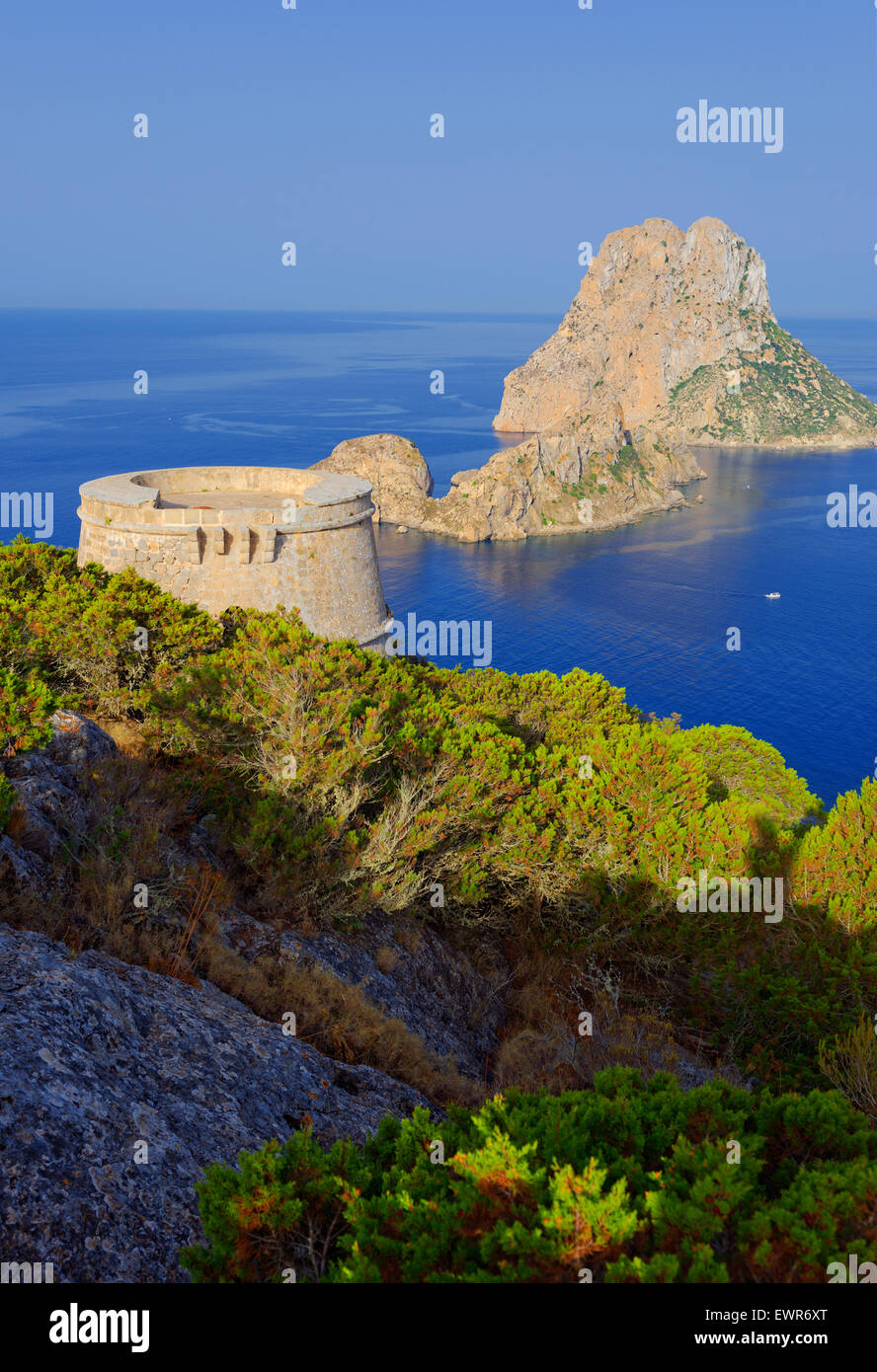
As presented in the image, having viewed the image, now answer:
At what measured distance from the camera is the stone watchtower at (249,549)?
71.8 feet

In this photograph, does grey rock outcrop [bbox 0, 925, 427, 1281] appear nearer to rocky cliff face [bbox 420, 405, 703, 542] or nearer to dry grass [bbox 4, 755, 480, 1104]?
dry grass [bbox 4, 755, 480, 1104]

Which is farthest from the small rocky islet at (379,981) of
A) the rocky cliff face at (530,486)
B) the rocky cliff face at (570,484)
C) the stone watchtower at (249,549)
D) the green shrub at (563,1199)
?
the rocky cliff face at (530,486)

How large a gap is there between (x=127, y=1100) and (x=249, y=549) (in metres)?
15.9

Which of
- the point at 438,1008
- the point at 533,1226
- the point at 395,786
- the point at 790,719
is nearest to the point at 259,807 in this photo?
the point at 395,786

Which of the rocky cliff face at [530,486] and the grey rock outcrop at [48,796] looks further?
the rocky cliff face at [530,486]

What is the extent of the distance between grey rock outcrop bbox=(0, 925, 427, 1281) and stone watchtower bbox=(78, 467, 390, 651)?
43.7ft

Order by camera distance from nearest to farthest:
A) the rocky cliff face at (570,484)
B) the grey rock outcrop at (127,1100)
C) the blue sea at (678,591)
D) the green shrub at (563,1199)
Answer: the green shrub at (563,1199), the grey rock outcrop at (127,1100), the blue sea at (678,591), the rocky cliff face at (570,484)

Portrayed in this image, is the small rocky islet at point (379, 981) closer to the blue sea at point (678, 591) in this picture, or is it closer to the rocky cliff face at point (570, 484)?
the blue sea at point (678, 591)

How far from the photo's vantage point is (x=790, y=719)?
8206 centimetres

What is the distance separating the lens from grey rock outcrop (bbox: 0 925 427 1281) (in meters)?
6.65

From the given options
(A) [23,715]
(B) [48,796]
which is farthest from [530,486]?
(B) [48,796]

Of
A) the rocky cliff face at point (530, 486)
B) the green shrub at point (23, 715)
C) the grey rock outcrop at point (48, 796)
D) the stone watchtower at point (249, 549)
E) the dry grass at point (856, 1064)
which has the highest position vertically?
A: the rocky cliff face at point (530, 486)

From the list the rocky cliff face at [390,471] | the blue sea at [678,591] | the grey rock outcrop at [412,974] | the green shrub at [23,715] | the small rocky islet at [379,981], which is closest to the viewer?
the small rocky islet at [379,981]

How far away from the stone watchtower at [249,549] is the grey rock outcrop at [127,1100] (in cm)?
1331
